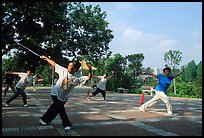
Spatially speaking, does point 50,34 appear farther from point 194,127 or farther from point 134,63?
point 134,63

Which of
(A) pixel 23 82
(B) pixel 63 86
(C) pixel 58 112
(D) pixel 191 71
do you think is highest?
(D) pixel 191 71

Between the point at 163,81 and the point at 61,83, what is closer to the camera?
the point at 61,83

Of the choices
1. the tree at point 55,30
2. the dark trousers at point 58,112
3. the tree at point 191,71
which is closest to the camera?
the dark trousers at point 58,112

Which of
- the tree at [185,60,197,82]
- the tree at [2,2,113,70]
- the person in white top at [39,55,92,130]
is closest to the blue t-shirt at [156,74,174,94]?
the person in white top at [39,55,92,130]

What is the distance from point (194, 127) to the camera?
6480 mm

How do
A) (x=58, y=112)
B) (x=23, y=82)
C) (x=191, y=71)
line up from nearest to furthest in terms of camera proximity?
1. (x=58, y=112)
2. (x=23, y=82)
3. (x=191, y=71)

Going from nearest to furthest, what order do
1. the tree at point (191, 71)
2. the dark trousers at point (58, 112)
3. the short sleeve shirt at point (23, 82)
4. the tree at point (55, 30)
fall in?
the dark trousers at point (58, 112), the short sleeve shirt at point (23, 82), the tree at point (55, 30), the tree at point (191, 71)

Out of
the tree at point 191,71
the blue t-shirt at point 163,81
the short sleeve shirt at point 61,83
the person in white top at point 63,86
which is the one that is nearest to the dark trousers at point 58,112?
the person in white top at point 63,86

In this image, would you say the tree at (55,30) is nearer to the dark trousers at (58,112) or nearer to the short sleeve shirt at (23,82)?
the short sleeve shirt at (23,82)

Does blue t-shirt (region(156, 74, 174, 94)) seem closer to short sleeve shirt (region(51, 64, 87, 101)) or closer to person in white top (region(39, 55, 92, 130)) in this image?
person in white top (region(39, 55, 92, 130))

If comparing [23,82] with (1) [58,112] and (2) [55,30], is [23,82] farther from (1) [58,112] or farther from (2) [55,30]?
(2) [55,30]

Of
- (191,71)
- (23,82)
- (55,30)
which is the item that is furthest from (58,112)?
(191,71)

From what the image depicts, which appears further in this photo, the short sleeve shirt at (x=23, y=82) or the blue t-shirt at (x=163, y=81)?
the short sleeve shirt at (x=23, y=82)

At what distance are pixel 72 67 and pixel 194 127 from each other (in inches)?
139
